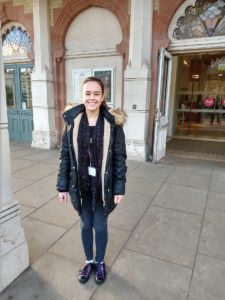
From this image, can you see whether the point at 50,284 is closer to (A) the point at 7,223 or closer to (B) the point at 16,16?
(A) the point at 7,223

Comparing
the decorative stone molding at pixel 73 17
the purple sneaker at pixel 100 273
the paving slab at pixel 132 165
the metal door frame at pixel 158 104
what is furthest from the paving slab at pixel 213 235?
the decorative stone molding at pixel 73 17

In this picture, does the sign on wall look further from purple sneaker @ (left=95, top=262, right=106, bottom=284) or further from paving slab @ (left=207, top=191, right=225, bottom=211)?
purple sneaker @ (left=95, top=262, right=106, bottom=284)

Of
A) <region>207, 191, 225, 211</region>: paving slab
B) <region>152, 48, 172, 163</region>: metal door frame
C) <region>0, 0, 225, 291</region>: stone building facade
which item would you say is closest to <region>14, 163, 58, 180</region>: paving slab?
<region>0, 0, 225, 291</region>: stone building facade

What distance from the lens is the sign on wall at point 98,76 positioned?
6.13 m

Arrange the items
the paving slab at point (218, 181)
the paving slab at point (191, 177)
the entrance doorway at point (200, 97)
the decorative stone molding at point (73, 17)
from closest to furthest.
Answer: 1. the paving slab at point (218, 181)
2. the paving slab at point (191, 177)
3. the decorative stone molding at point (73, 17)
4. the entrance doorway at point (200, 97)

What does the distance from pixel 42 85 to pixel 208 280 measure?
602 cm

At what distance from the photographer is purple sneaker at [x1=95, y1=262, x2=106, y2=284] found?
2059mm

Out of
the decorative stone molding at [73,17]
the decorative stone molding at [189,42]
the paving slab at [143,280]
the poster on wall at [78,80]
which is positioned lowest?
the paving slab at [143,280]

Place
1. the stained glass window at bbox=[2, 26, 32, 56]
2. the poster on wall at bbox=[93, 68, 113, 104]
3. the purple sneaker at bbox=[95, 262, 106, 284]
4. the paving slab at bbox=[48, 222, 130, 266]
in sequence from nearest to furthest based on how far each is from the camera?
the purple sneaker at bbox=[95, 262, 106, 284] < the paving slab at bbox=[48, 222, 130, 266] < the poster on wall at bbox=[93, 68, 113, 104] < the stained glass window at bbox=[2, 26, 32, 56]

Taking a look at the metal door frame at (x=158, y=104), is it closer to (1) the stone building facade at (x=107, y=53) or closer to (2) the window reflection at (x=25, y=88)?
(1) the stone building facade at (x=107, y=53)

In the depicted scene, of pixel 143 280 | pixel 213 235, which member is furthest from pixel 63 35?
pixel 143 280

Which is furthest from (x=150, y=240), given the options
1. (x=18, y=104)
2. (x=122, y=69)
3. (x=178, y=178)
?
(x=18, y=104)

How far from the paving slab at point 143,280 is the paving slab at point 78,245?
12 centimetres

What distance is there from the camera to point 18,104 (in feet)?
25.2
